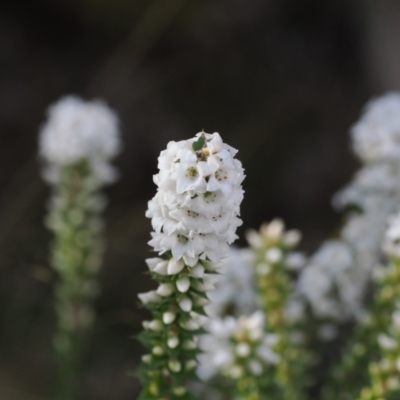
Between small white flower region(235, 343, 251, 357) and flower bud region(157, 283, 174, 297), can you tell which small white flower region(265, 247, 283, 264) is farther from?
flower bud region(157, 283, 174, 297)

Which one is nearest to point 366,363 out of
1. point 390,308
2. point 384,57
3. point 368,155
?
point 390,308

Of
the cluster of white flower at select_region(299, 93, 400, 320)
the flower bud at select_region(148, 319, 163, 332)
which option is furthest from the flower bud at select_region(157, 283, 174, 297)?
the cluster of white flower at select_region(299, 93, 400, 320)

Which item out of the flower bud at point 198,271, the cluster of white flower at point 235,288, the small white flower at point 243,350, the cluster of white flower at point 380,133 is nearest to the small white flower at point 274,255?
the cluster of white flower at point 235,288

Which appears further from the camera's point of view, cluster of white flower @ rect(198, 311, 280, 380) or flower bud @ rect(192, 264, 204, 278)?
cluster of white flower @ rect(198, 311, 280, 380)

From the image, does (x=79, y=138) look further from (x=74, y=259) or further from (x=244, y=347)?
(x=244, y=347)

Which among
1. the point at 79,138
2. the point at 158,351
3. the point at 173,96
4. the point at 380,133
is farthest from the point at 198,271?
the point at 173,96

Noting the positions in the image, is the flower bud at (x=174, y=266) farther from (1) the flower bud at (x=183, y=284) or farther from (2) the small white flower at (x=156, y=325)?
(2) the small white flower at (x=156, y=325)
